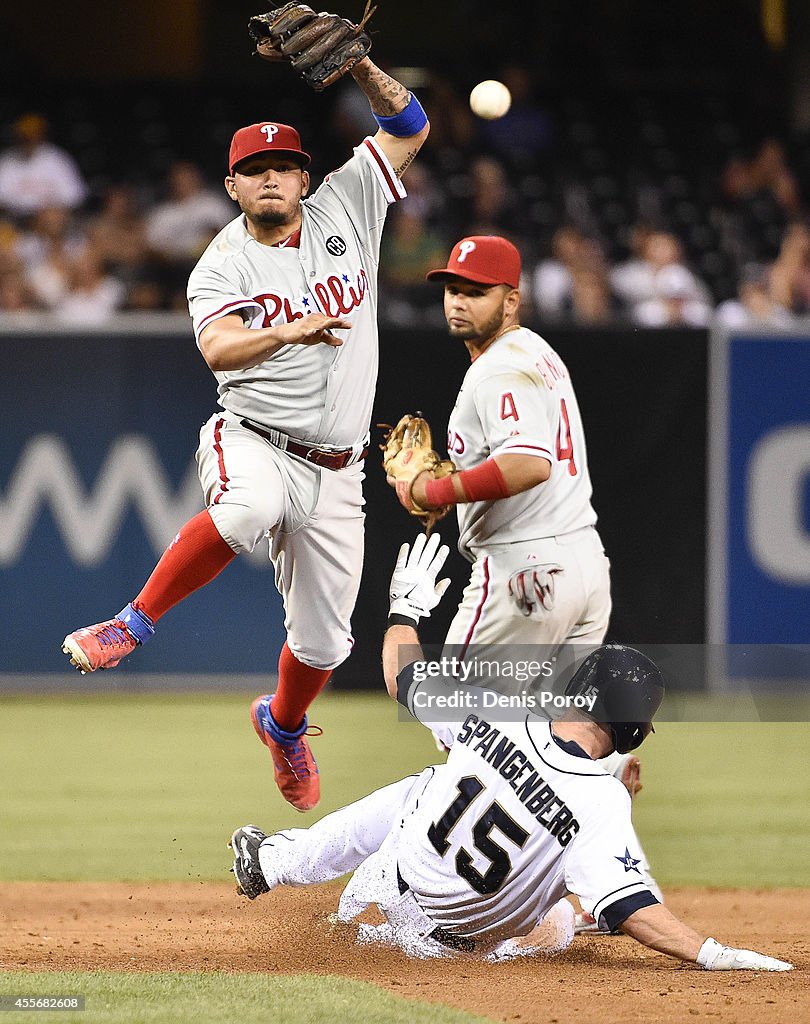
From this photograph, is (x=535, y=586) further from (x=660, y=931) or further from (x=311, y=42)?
(x=311, y=42)

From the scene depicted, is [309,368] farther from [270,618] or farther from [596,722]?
[270,618]

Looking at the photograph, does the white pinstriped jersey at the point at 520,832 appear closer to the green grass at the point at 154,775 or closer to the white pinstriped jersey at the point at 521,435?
the white pinstriped jersey at the point at 521,435

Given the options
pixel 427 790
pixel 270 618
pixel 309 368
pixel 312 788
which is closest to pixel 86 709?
pixel 270 618

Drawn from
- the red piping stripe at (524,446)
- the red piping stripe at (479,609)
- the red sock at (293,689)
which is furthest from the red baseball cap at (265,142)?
the red sock at (293,689)

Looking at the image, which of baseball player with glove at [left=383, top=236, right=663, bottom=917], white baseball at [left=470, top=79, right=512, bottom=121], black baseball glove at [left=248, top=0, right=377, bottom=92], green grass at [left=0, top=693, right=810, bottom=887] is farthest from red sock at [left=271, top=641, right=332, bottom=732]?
white baseball at [left=470, top=79, right=512, bottom=121]

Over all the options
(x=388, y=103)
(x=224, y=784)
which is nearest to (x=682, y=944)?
(x=388, y=103)
